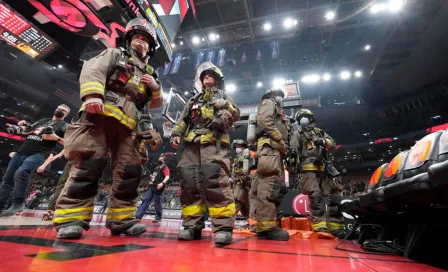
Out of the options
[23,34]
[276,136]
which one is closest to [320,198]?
[276,136]

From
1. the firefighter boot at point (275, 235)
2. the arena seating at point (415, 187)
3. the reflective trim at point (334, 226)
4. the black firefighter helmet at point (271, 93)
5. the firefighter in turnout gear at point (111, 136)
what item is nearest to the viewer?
the arena seating at point (415, 187)

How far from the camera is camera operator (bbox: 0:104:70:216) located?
312 cm

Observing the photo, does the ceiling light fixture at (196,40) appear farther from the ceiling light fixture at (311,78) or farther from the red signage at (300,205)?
the red signage at (300,205)

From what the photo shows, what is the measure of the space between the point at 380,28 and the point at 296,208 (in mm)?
12855

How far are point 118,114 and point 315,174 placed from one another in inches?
138

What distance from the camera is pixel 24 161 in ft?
10.5

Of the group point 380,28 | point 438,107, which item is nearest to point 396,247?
point 380,28

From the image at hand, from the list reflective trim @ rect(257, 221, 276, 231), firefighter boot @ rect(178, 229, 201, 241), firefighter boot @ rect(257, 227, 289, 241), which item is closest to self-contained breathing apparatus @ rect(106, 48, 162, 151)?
firefighter boot @ rect(178, 229, 201, 241)

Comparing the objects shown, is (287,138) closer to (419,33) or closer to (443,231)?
(443,231)

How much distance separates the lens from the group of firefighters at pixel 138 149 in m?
1.66

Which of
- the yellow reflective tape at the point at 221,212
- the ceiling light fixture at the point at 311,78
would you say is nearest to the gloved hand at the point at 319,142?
the yellow reflective tape at the point at 221,212

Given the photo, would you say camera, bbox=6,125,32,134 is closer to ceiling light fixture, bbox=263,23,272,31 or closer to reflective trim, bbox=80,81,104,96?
reflective trim, bbox=80,81,104,96

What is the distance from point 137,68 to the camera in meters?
2.13

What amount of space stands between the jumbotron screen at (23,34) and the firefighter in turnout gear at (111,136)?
15.2ft
